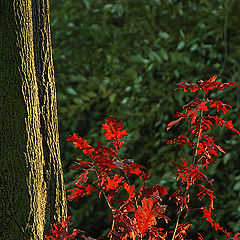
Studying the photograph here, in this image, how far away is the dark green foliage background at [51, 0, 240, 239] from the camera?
2.71 metres

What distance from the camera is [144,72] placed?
2949 mm

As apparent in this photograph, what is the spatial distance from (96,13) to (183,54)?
76 centimetres

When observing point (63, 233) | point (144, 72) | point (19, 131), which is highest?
point (144, 72)

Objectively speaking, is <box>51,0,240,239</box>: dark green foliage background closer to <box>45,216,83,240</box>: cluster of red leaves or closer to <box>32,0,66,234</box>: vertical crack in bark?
<box>32,0,66,234</box>: vertical crack in bark

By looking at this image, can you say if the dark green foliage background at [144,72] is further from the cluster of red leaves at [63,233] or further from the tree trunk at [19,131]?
the cluster of red leaves at [63,233]

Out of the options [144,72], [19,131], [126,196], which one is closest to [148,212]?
[126,196]

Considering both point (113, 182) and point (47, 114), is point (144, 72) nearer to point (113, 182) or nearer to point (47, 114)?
point (47, 114)

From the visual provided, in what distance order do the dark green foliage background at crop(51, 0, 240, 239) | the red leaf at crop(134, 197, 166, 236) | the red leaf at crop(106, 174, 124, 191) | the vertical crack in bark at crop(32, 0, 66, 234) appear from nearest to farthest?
the red leaf at crop(134, 197, 166, 236) < the red leaf at crop(106, 174, 124, 191) < the vertical crack in bark at crop(32, 0, 66, 234) < the dark green foliage background at crop(51, 0, 240, 239)

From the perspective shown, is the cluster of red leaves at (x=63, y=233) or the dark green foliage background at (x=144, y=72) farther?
the dark green foliage background at (x=144, y=72)

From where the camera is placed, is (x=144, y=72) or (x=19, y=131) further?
(x=144, y=72)

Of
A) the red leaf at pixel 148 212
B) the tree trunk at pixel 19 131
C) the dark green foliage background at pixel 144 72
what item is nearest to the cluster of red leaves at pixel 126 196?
the red leaf at pixel 148 212

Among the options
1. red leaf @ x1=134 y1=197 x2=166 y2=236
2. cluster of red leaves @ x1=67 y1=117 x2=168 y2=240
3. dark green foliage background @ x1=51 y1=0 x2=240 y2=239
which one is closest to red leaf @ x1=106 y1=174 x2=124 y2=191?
cluster of red leaves @ x1=67 y1=117 x2=168 y2=240

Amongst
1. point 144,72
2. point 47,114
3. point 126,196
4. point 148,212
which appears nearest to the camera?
point 148,212

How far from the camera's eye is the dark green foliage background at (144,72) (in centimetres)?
271
